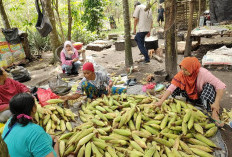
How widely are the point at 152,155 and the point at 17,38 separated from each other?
328 inches

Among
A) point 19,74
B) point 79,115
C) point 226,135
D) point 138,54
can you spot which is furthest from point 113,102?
point 138,54

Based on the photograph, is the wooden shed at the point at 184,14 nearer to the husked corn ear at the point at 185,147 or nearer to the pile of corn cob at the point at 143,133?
the pile of corn cob at the point at 143,133

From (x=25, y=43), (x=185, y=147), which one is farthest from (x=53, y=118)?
(x=25, y=43)

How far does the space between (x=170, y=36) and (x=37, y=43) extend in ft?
28.7

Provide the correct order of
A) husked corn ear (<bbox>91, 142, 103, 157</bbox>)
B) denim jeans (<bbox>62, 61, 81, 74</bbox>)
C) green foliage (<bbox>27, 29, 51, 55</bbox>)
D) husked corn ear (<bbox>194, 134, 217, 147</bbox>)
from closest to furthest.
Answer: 1. husked corn ear (<bbox>91, 142, 103, 157</bbox>)
2. husked corn ear (<bbox>194, 134, 217, 147</bbox>)
3. denim jeans (<bbox>62, 61, 81, 74</bbox>)
4. green foliage (<bbox>27, 29, 51, 55</bbox>)

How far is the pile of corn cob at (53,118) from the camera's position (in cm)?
275

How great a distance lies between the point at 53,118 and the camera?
112 inches

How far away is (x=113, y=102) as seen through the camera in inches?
131

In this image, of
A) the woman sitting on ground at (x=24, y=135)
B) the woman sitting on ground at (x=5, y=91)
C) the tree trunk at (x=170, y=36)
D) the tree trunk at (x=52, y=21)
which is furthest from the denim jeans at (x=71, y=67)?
the woman sitting on ground at (x=24, y=135)

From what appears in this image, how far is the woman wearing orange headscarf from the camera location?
2.66 metres

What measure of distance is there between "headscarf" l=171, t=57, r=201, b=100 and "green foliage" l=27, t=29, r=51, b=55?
8933 mm

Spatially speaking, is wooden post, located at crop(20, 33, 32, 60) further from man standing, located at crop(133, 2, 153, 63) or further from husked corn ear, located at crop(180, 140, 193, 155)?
husked corn ear, located at crop(180, 140, 193, 155)

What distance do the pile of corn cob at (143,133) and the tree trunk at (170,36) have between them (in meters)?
1.62

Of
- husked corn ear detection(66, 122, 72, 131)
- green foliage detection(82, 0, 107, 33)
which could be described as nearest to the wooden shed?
green foliage detection(82, 0, 107, 33)
